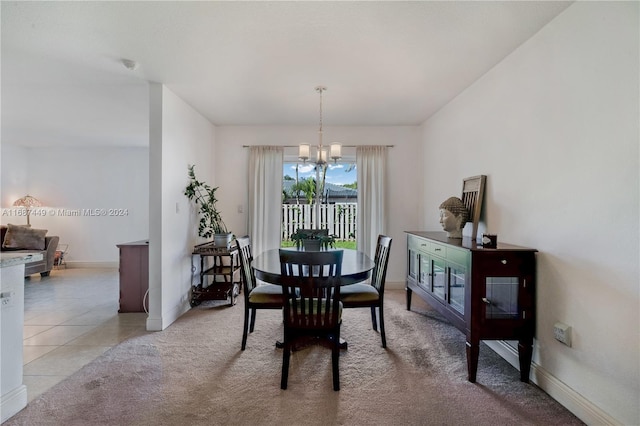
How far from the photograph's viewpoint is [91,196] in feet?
19.9

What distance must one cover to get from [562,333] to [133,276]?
4123 millimetres

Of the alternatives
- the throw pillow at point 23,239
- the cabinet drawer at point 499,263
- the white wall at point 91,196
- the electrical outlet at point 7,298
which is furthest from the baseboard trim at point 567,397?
the throw pillow at point 23,239

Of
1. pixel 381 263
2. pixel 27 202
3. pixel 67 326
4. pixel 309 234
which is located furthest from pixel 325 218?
pixel 27 202

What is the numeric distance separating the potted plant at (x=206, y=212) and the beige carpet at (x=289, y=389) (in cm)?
126

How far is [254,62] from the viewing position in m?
2.57

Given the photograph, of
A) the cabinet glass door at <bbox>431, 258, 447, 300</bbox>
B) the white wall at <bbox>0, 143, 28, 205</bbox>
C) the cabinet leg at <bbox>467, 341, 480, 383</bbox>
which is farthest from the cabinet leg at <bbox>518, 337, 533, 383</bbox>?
the white wall at <bbox>0, 143, 28, 205</bbox>

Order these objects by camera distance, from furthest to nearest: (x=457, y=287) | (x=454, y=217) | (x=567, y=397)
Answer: (x=454, y=217) → (x=457, y=287) → (x=567, y=397)

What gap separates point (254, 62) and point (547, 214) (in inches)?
100

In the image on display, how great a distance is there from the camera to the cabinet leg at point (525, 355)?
2068 mm

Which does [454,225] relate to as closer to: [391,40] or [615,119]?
[615,119]

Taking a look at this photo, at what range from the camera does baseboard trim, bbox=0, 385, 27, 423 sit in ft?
5.57

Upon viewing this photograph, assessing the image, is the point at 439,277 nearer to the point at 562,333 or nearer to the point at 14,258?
the point at 562,333

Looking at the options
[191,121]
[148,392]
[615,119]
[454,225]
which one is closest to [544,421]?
[454,225]

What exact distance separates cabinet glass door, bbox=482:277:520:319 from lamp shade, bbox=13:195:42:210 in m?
7.81
